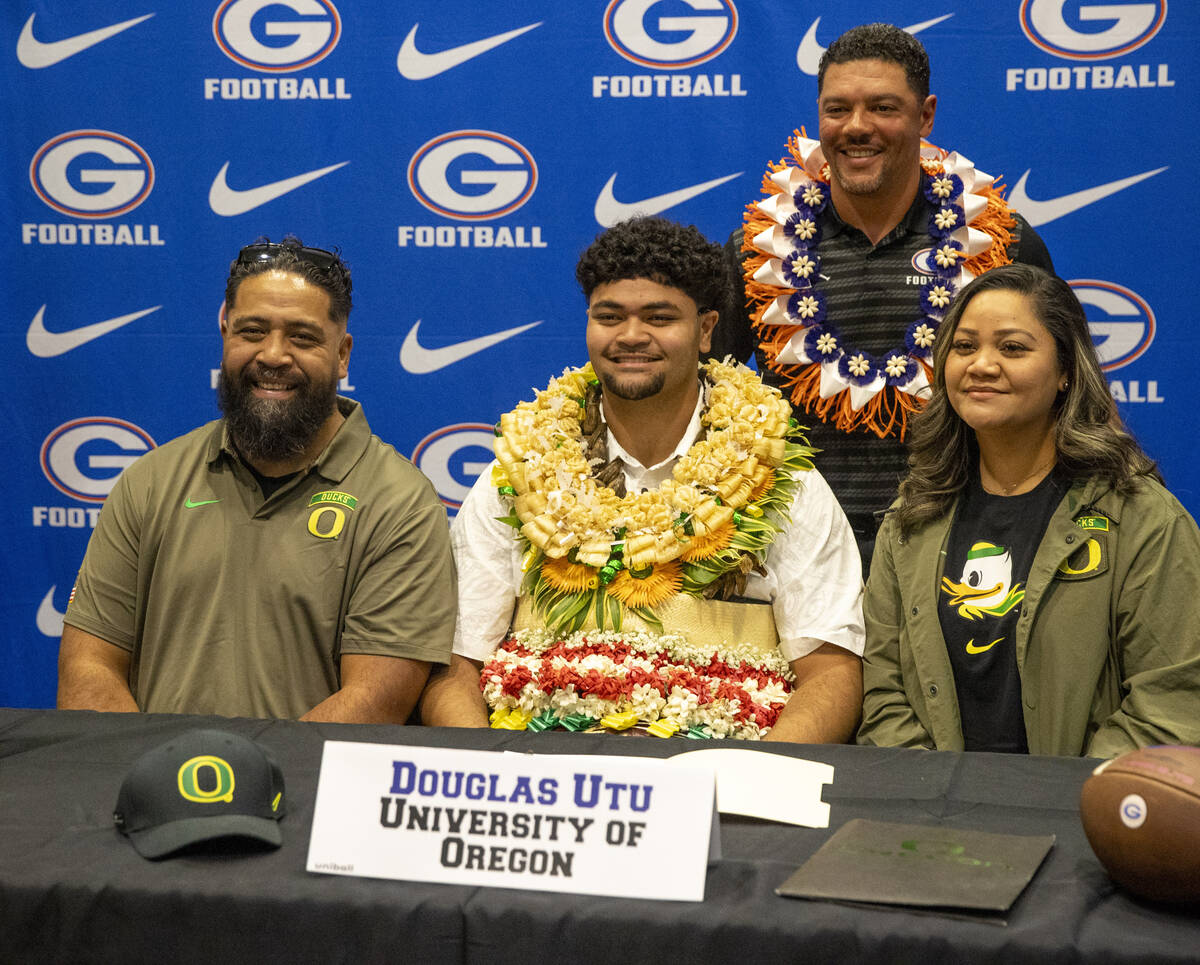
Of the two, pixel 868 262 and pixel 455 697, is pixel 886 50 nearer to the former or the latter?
→ pixel 868 262

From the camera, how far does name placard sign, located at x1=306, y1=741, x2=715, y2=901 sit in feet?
4.63

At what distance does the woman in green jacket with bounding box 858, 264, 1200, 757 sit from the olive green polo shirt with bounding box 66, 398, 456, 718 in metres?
1.00

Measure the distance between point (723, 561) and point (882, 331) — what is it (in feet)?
2.98

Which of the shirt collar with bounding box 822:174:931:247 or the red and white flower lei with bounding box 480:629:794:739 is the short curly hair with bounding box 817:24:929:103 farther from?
the red and white flower lei with bounding box 480:629:794:739

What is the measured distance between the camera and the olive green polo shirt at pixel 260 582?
8.79 feet

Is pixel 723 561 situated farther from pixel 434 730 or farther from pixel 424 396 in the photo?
pixel 424 396

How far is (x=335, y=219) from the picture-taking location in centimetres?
402

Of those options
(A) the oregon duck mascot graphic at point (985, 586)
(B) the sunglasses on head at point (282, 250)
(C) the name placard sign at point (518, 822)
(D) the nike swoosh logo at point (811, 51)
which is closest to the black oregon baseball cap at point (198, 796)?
(C) the name placard sign at point (518, 822)

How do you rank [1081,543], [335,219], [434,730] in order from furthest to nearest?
[335,219]
[1081,543]
[434,730]

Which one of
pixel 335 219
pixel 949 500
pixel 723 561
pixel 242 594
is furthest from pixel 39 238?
pixel 949 500

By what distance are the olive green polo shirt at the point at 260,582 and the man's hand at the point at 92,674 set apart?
28mm

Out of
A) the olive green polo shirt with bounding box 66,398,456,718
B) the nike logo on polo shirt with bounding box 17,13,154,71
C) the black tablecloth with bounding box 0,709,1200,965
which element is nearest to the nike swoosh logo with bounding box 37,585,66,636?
the olive green polo shirt with bounding box 66,398,456,718

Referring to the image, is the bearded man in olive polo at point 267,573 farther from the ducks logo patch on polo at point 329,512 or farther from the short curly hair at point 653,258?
the short curly hair at point 653,258

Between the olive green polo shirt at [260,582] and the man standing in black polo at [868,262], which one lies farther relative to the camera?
the man standing in black polo at [868,262]
